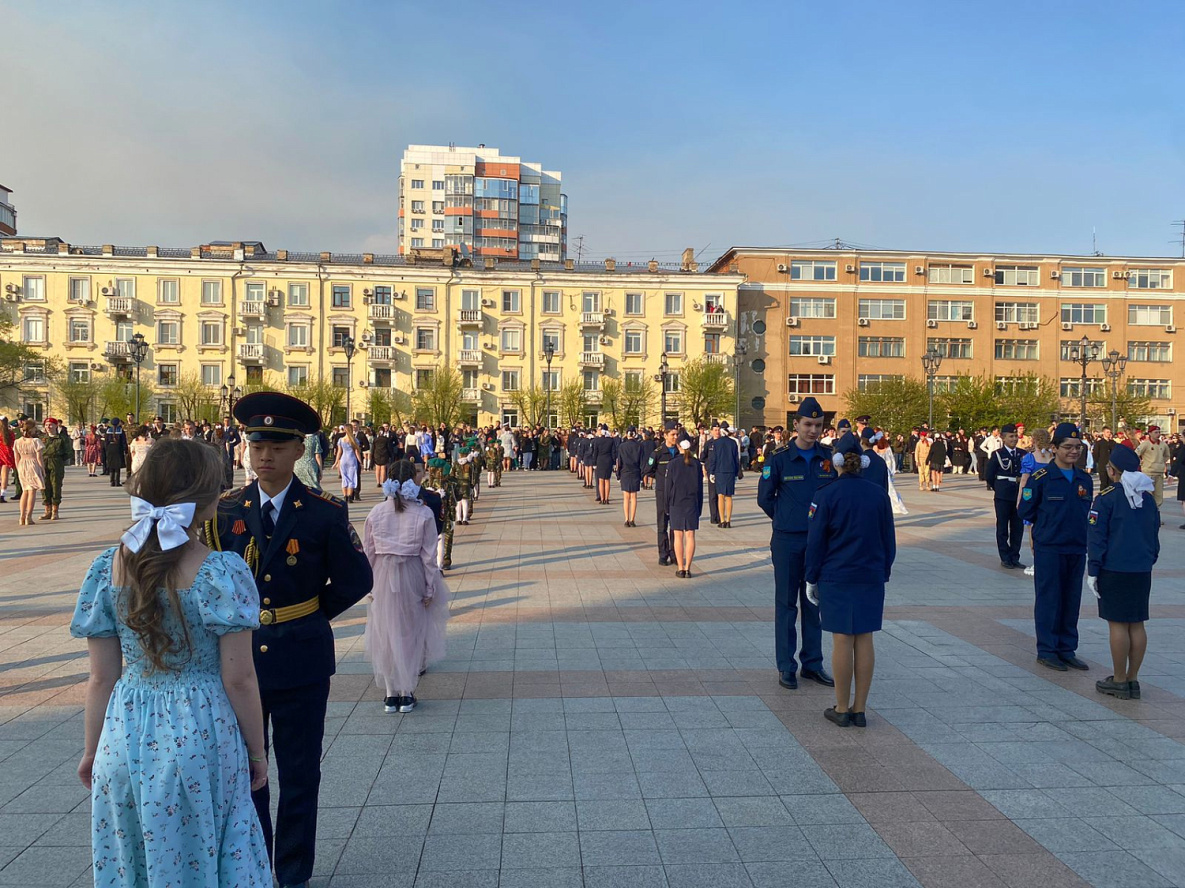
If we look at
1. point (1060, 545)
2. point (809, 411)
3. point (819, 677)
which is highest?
point (809, 411)

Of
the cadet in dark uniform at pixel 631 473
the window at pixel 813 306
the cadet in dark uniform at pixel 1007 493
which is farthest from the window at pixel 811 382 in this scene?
the cadet in dark uniform at pixel 1007 493

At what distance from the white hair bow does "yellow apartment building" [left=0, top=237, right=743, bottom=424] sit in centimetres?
5972

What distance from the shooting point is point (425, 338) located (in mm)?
62500

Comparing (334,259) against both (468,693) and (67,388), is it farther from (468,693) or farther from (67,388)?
(468,693)

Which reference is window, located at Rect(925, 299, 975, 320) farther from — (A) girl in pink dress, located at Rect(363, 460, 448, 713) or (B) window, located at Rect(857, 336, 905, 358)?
(A) girl in pink dress, located at Rect(363, 460, 448, 713)

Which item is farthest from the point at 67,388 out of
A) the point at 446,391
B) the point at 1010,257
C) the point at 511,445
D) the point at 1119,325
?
the point at 1119,325

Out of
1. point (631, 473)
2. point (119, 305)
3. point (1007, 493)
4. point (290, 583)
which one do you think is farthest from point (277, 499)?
point (119, 305)

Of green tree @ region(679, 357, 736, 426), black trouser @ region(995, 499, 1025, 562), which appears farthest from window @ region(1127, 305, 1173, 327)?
black trouser @ region(995, 499, 1025, 562)

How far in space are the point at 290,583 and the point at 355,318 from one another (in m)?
60.9

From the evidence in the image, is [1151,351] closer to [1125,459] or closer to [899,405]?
[899,405]

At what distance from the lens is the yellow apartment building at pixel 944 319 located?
217 feet

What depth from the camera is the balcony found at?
58.6 metres

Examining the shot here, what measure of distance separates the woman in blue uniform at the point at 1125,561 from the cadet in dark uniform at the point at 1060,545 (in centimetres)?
76

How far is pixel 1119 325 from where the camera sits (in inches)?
2653
